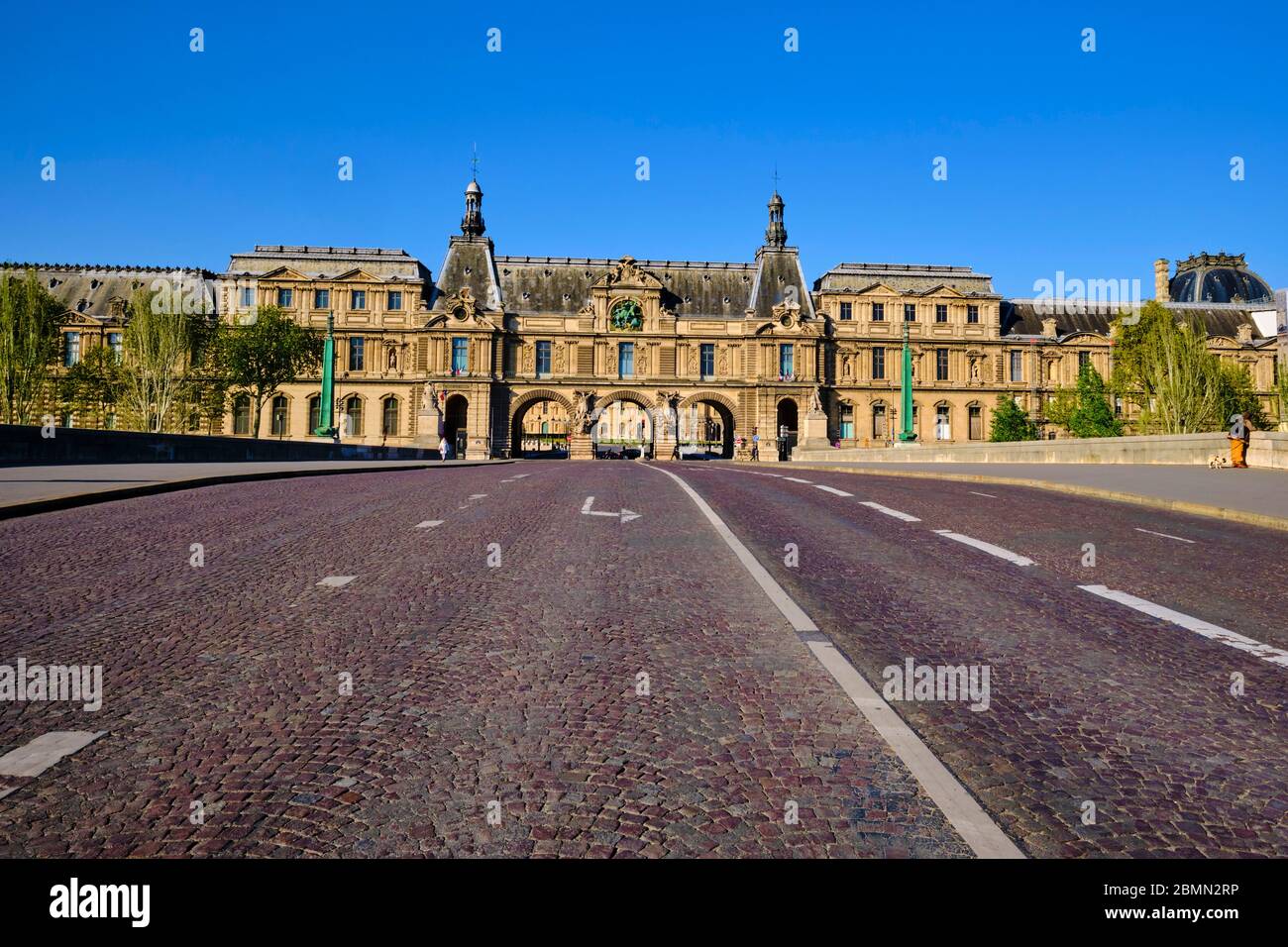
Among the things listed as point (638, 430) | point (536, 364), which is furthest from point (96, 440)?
point (638, 430)

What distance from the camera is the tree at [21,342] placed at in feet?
160

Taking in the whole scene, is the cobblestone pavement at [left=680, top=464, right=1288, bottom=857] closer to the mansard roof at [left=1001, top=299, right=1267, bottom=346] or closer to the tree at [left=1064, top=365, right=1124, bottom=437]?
the tree at [left=1064, top=365, right=1124, bottom=437]

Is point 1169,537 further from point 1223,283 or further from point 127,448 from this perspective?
point 1223,283

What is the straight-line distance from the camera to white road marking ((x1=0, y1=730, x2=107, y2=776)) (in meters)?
3.03

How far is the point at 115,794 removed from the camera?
112 inches

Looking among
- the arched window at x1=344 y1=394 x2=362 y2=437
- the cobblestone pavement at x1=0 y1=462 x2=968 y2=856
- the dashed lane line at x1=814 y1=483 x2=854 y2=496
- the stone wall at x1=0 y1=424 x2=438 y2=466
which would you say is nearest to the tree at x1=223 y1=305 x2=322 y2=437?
the arched window at x1=344 y1=394 x2=362 y2=437

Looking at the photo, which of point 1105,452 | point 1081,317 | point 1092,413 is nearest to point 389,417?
point 1105,452

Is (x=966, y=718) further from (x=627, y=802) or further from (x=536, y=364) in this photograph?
(x=536, y=364)

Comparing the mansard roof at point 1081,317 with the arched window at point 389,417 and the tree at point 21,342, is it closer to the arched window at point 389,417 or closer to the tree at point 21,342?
the arched window at point 389,417

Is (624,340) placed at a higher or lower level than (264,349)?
higher

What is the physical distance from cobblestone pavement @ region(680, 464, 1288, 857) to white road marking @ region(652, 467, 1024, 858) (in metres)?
0.08

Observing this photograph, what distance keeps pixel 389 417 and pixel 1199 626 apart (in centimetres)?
6743

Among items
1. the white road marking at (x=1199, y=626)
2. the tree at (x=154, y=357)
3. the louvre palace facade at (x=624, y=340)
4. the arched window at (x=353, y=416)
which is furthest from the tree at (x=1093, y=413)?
the tree at (x=154, y=357)

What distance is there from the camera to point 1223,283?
83875 mm
